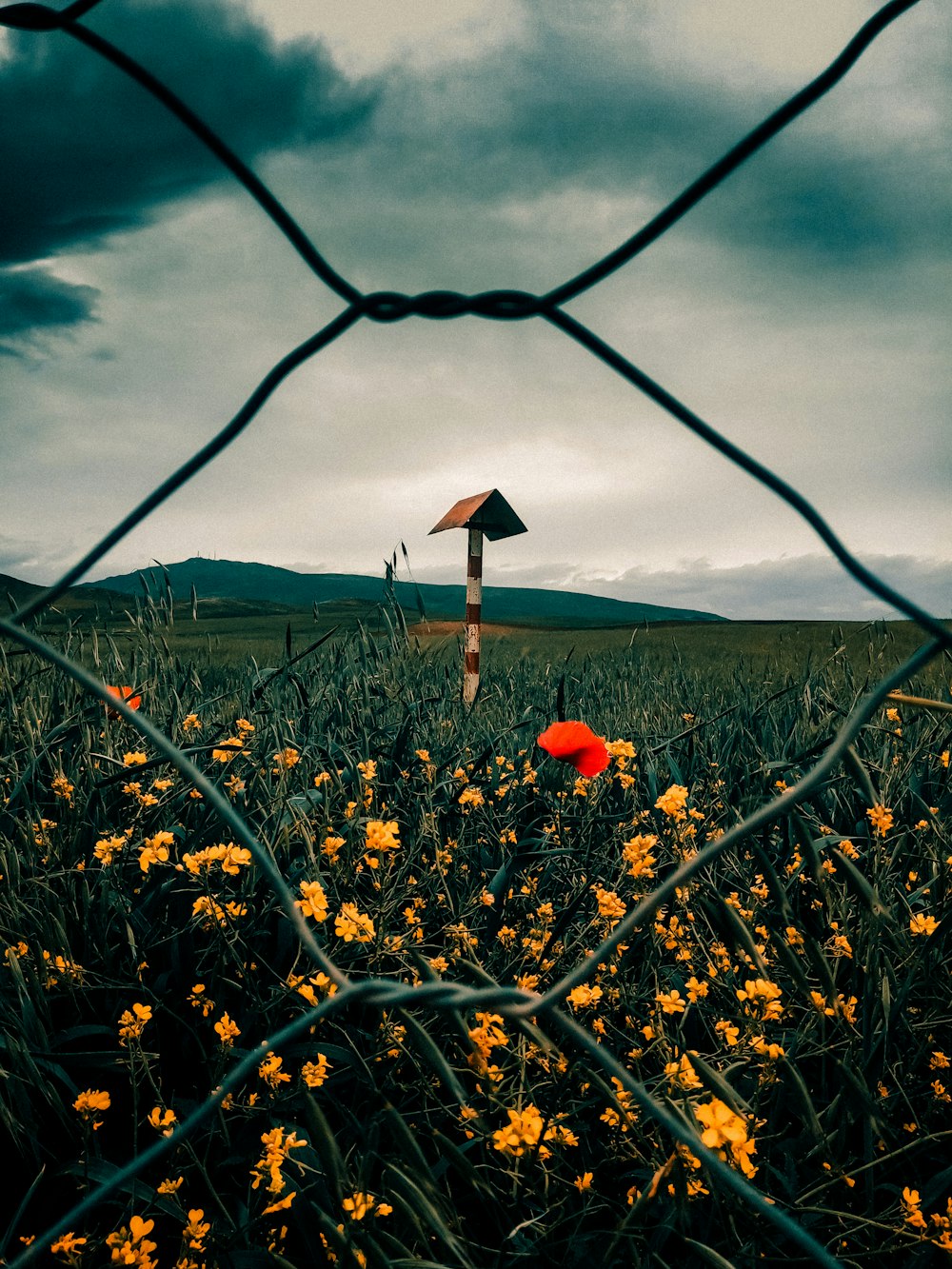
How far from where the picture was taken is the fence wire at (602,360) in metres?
0.44

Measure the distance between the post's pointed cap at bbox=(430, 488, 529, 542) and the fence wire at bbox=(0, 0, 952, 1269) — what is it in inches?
178

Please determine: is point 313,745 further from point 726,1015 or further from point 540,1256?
point 540,1256

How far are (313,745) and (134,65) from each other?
5.25ft

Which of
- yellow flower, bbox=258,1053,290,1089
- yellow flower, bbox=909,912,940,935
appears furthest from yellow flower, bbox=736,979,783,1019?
yellow flower, bbox=258,1053,290,1089

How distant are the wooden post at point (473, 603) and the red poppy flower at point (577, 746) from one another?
240 cm

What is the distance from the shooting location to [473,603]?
4961 millimetres

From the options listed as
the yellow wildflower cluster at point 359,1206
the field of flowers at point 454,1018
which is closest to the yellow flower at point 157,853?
the field of flowers at point 454,1018

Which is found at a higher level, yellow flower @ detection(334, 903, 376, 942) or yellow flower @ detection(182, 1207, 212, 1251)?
yellow flower @ detection(334, 903, 376, 942)

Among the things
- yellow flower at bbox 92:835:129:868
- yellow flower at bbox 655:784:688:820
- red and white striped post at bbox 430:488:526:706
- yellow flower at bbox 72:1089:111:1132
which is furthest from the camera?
red and white striped post at bbox 430:488:526:706

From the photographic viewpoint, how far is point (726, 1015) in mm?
1355

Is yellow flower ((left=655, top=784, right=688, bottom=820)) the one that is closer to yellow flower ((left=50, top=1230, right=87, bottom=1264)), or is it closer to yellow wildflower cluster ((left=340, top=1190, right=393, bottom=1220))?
yellow wildflower cluster ((left=340, top=1190, right=393, bottom=1220))

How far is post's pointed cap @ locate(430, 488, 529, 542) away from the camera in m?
5.11

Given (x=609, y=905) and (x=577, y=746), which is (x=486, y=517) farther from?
(x=609, y=905)

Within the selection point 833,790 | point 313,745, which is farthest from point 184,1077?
point 833,790
